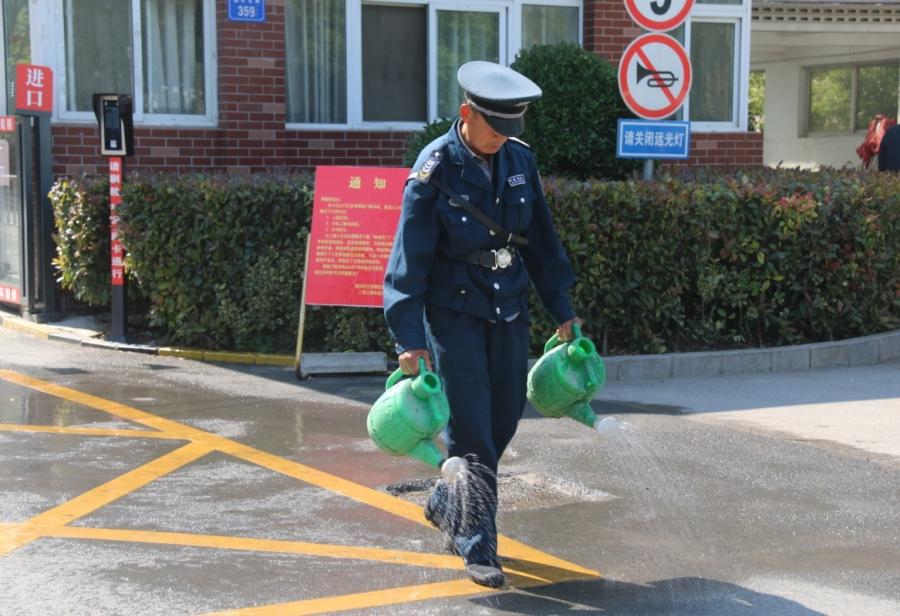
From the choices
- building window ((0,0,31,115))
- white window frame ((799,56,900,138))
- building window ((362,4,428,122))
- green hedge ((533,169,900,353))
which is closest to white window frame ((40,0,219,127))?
building window ((0,0,31,115))

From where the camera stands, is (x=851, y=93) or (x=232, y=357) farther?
(x=851, y=93)

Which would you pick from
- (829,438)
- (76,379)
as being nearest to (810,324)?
(829,438)

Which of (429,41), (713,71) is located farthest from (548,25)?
(713,71)

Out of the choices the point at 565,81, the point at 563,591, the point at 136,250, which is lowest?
the point at 563,591

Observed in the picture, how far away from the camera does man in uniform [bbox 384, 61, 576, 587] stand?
4.86 m

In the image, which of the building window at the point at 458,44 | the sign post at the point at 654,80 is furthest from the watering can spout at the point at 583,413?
the building window at the point at 458,44

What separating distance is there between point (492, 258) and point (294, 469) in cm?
226

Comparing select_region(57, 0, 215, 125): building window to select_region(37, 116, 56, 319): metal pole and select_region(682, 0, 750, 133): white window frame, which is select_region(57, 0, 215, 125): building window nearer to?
select_region(37, 116, 56, 319): metal pole

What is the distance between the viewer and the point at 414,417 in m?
4.69

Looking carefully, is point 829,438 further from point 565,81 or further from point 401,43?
point 401,43

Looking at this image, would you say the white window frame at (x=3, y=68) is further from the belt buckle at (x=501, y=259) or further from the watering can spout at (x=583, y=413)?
the watering can spout at (x=583, y=413)

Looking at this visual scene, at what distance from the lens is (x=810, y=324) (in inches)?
396

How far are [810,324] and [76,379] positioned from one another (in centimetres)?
571

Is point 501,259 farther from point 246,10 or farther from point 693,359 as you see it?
point 246,10
